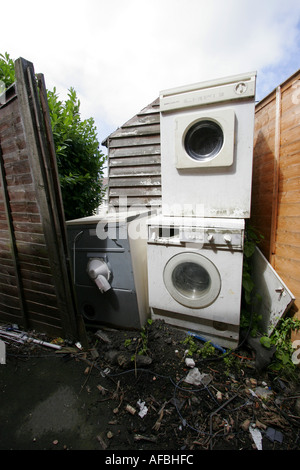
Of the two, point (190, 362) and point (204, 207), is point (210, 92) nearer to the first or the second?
point (204, 207)

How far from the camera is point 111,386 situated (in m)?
1.74

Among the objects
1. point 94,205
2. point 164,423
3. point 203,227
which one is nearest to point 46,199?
point 203,227

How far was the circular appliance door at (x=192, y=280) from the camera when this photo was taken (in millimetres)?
1968

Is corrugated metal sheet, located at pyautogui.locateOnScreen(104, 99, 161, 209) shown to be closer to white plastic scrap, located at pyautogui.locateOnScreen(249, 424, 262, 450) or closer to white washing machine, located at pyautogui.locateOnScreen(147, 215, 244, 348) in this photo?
white washing machine, located at pyautogui.locateOnScreen(147, 215, 244, 348)

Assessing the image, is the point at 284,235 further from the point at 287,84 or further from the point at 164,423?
the point at 164,423

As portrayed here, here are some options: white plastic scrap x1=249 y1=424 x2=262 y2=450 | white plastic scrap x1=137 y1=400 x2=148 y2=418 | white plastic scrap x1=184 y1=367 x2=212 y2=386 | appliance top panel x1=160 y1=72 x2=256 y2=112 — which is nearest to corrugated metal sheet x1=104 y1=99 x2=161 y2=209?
appliance top panel x1=160 y1=72 x2=256 y2=112

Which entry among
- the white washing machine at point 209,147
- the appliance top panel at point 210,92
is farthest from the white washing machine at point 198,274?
the appliance top panel at point 210,92

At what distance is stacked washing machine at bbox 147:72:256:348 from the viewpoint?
75.1 inches

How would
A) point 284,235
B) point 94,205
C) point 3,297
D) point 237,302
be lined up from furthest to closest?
point 94,205 → point 3,297 → point 284,235 → point 237,302

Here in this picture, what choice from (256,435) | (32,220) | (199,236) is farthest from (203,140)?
(256,435)

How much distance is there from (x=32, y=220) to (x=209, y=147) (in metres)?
2.08

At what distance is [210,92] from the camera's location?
6.49 feet
